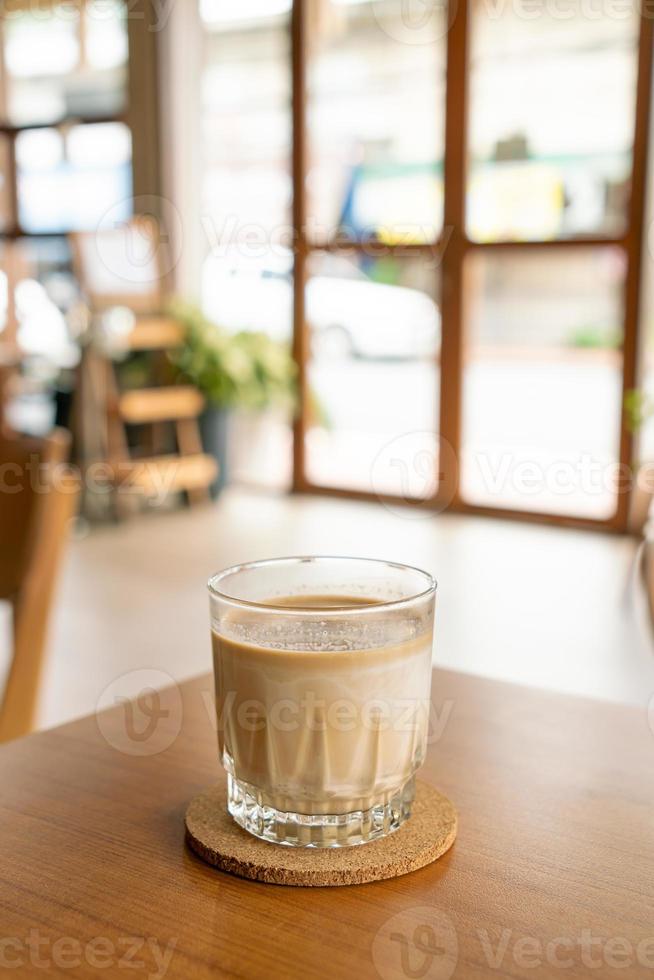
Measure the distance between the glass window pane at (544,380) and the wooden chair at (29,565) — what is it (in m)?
3.63

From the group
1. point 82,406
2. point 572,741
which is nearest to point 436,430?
point 82,406

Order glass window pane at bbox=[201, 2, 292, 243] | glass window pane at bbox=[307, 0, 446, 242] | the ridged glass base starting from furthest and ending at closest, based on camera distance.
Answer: glass window pane at bbox=[201, 2, 292, 243]
glass window pane at bbox=[307, 0, 446, 242]
the ridged glass base

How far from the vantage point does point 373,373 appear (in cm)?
539

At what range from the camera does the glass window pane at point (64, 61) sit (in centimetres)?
579

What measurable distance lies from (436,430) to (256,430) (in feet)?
3.16

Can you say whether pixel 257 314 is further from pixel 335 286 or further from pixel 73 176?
pixel 73 176

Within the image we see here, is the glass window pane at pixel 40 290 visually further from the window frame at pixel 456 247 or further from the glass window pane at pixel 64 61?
the window frame at pixel 456 247

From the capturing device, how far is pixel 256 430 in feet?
18.5

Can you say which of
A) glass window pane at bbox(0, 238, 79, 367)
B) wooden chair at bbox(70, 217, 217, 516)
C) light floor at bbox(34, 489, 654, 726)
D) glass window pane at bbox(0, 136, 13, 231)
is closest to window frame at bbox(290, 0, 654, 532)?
light floor at bbox(34, 489, 654, 726)

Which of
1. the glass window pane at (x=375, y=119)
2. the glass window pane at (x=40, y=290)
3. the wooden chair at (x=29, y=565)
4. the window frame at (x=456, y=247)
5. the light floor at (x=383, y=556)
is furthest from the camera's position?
the glass window pane at (x=40, y=290)

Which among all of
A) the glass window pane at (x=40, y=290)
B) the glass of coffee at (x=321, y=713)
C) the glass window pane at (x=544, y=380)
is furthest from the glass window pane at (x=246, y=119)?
the glass of coffee at (x=321, y=713)

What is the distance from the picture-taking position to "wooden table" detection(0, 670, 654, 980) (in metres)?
0.55

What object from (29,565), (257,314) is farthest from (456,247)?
(29,565)

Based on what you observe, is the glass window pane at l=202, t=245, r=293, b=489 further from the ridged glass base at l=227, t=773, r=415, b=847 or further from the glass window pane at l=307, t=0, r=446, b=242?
the ridged glass base at l=227, t=773, r=415, b=847
